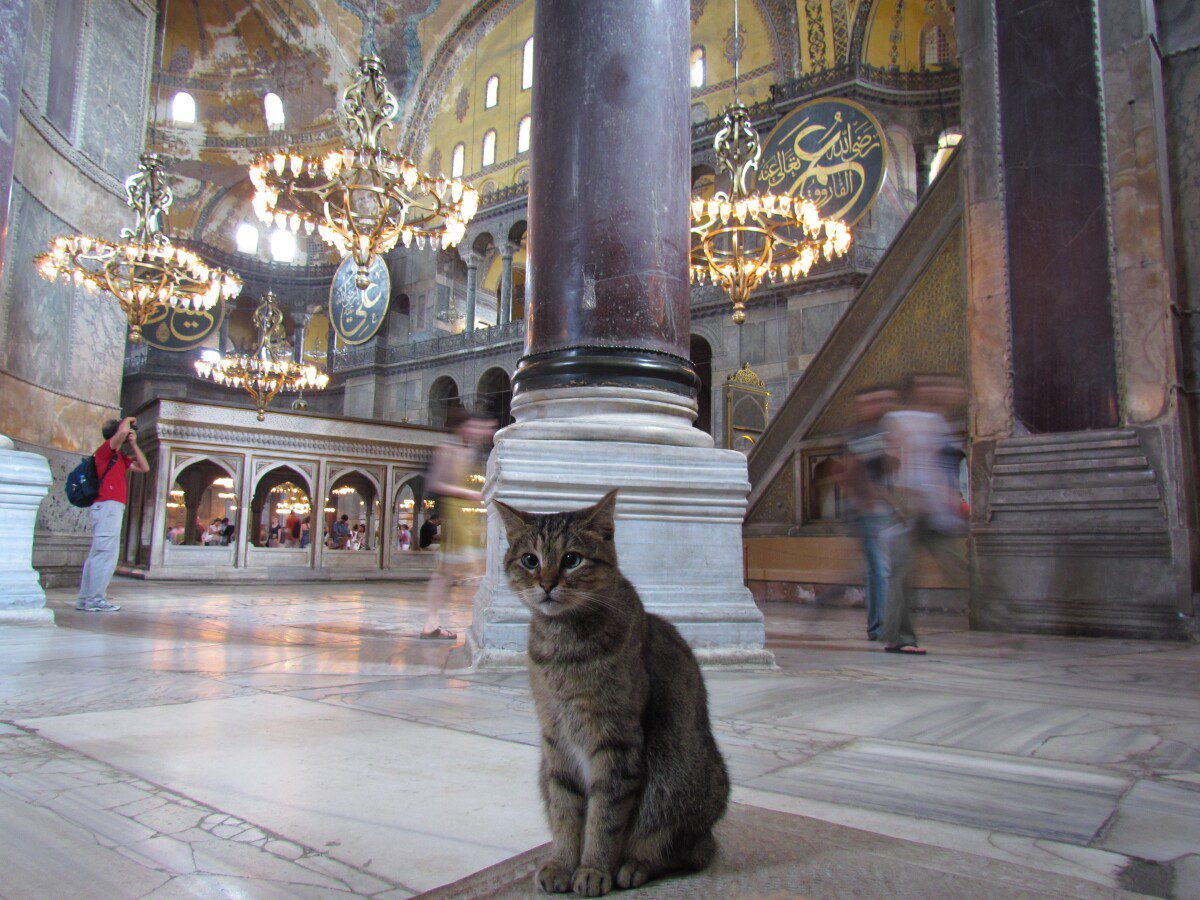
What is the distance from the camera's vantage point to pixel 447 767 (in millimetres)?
1658

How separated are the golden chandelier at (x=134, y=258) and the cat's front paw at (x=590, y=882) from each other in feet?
35.9

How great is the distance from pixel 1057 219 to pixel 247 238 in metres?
29.7

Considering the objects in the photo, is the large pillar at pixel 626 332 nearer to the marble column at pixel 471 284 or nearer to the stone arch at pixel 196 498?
the stone arch at pixel 196 498

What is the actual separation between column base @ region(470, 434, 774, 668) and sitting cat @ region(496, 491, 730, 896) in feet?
6.18

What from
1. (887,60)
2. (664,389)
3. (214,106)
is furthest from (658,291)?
(214,106)

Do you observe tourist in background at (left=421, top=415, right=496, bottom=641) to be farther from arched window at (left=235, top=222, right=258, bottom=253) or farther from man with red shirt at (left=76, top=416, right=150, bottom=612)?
arched window at (left=235, top=222, right=258, bottom=253)

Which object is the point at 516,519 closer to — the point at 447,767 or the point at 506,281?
the point at 447,767

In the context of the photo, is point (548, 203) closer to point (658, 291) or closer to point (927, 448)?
point (658, 291)

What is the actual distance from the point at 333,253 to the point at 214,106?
6.04m

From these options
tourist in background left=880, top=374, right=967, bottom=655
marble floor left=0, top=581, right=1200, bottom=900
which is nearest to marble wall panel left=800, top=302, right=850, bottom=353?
tourist in background left=880, top=374, right=967, bottom=655

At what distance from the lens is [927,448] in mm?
4086

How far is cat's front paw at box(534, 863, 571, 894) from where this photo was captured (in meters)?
1.07

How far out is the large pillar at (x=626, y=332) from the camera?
128 inches

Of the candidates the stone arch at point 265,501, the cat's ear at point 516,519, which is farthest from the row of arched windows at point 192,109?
the cat's ear at point 516,519
